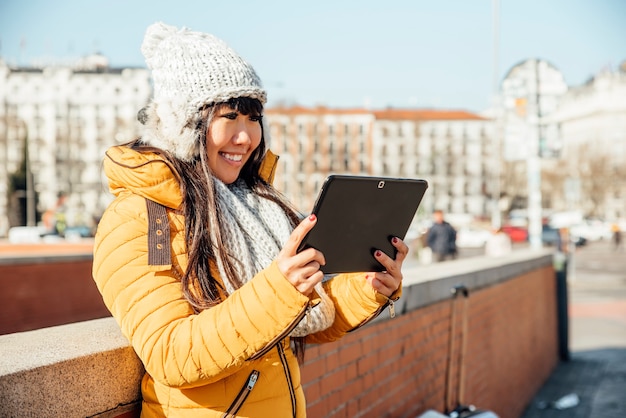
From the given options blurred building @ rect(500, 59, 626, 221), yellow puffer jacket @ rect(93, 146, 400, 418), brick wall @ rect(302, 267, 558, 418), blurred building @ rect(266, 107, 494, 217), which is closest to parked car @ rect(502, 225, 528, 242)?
blurred building @ rect(500, 59, 626, 221)

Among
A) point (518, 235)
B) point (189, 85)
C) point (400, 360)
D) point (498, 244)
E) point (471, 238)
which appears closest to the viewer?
point (189, 85)

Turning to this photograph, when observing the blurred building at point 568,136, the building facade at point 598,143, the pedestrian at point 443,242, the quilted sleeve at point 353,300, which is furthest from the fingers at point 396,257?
the building facade at point 598,143

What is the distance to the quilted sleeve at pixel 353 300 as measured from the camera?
2.38 meters

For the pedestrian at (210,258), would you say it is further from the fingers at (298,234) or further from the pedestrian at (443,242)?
the pedestrian at (443,242)

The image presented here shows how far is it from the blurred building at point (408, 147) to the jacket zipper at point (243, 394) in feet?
387

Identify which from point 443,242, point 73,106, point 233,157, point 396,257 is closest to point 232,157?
point 233,157

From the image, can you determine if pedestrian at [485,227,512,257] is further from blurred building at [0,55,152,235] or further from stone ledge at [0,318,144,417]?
blurred building at [0,55,152,235]

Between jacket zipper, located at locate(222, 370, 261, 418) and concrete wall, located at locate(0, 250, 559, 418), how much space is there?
427 millimetres

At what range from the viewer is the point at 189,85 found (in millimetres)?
2174

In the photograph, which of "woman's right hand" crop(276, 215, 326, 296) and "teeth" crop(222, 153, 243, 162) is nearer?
"woman's right hand" crop(276, 215, 326, 296)

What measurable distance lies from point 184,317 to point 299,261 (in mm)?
312

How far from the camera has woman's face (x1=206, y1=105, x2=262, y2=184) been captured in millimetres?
2203

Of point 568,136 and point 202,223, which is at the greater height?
point 568,136

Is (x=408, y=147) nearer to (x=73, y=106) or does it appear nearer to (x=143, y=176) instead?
(x=73, y=106)
